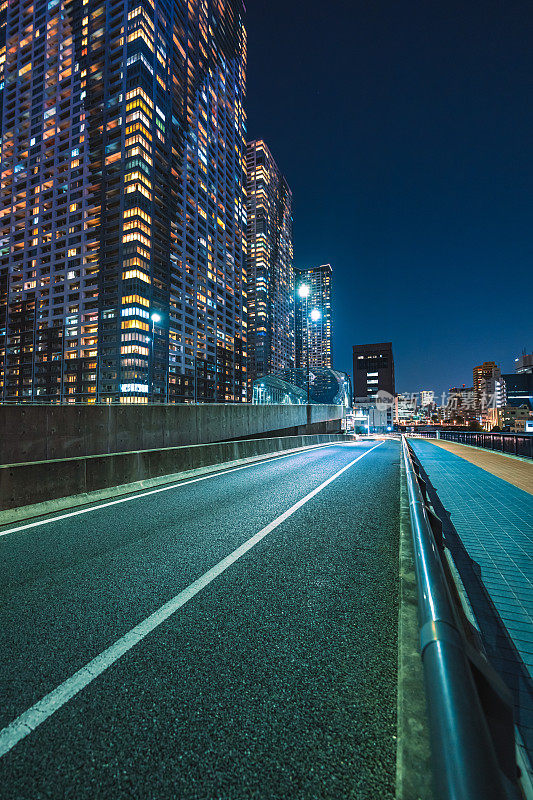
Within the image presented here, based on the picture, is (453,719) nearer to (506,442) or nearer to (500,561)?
(500,561)

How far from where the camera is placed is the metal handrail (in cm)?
102

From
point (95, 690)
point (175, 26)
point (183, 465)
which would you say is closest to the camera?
point (95, 690)

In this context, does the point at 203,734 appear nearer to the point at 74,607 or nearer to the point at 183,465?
the point at 74,607

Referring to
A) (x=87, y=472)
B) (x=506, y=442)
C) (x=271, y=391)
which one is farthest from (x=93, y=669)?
(x=271, y=391)

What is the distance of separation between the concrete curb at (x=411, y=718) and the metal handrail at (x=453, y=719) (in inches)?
14.1

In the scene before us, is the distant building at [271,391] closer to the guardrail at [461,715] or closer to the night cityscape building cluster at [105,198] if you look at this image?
the guardrail at [461,715]

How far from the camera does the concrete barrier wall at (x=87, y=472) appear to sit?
20.0ft

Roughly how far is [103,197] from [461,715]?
122m

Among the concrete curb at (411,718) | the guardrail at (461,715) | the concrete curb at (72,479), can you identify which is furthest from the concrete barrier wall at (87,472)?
the guardrail at (461,715)

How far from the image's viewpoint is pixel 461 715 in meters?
1.20

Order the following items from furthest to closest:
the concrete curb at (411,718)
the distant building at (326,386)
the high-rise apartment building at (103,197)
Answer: the high-rise apartment building at (103,197)
the distant building at (326,386)
the concrete curb at (411,718)

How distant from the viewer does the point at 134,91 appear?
96625 millimetres

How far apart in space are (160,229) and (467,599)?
387 ft

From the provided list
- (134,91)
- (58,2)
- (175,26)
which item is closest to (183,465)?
(134,91)
